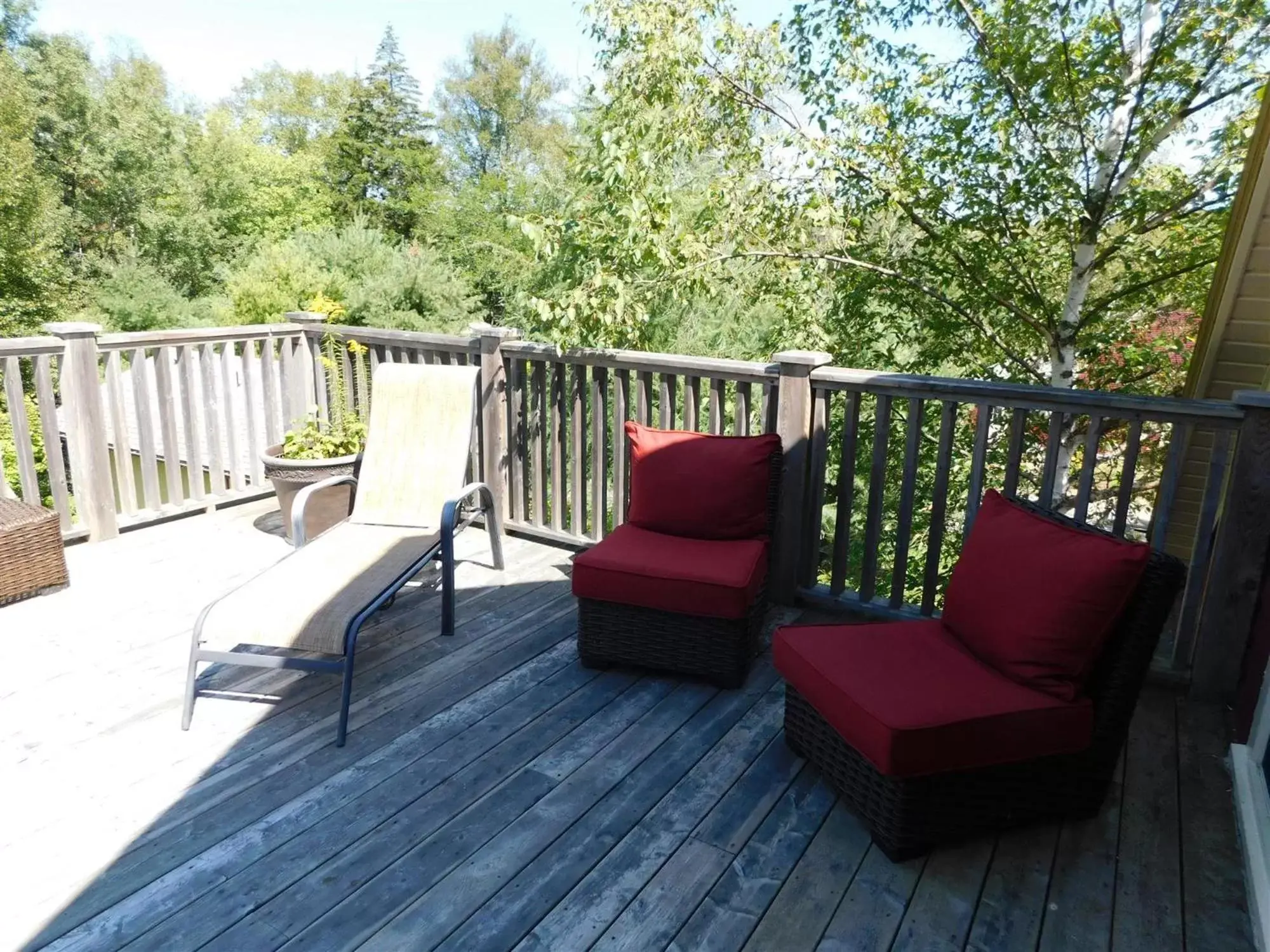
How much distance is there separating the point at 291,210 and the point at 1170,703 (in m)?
24.9

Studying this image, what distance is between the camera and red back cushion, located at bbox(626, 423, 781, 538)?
10.2 ft

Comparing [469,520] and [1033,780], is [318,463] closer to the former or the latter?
[469,520]

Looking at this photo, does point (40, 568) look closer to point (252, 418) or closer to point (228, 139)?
point (252, 418)

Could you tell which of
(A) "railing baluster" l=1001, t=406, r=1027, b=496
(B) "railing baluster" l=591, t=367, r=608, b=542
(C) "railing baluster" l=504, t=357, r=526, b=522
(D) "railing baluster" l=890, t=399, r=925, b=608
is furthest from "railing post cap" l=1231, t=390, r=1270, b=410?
(C) "railing baluster" l=504, t=357, r=526, b=522

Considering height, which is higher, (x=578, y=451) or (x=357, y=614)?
(x=578, y=451)

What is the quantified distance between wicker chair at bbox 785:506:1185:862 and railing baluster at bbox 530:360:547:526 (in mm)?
2498

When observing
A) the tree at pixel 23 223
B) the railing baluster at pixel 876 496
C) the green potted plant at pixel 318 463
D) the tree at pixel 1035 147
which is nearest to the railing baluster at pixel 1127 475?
the railing baluster at pixel 876 496

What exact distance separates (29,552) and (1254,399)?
181 inches

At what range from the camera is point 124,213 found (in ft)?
66.3

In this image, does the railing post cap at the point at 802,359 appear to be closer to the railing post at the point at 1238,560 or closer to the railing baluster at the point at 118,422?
the railing post at the point at 1238,560

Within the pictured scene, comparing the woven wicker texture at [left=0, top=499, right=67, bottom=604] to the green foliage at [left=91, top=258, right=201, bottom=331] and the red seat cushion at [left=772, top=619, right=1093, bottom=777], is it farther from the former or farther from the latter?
the green foliage at [left=91, top=258, right=201, bottom=331]

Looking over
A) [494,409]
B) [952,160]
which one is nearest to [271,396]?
[494,409]

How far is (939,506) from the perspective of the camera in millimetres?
3207

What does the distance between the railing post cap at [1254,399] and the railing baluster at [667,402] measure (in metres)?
2.16
